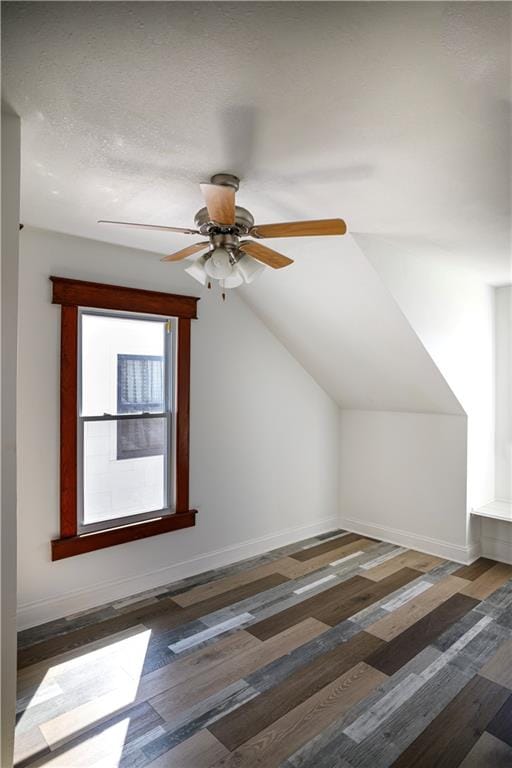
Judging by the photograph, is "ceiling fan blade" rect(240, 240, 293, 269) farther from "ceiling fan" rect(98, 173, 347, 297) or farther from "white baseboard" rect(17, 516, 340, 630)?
"white baseboard" rect(17, 516, 340, 630)

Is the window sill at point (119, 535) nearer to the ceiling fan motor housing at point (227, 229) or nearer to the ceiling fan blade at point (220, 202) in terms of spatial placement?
the ceiling fan motor housing at point (227, 229)

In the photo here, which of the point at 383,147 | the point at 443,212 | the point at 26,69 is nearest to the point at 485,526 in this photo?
the point at 443,212

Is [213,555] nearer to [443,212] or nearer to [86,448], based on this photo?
[86,448]

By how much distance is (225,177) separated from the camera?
86.1 inches

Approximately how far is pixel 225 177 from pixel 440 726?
8.99 ft

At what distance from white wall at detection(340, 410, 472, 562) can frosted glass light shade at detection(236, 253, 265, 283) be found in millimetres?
2629

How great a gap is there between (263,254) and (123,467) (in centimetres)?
195

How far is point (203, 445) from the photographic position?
3.82 metres

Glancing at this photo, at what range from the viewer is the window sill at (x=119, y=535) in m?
3.04

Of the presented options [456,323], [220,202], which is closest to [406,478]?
[456,323]

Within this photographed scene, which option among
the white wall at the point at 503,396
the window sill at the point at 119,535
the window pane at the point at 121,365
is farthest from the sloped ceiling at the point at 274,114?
the window sill at the point at 119,535

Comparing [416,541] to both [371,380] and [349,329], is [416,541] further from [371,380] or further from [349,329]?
[349,329]

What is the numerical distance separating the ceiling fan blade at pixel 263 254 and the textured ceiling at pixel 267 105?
31 cm

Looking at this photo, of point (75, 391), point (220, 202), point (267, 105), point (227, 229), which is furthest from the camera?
point (75, 391)
